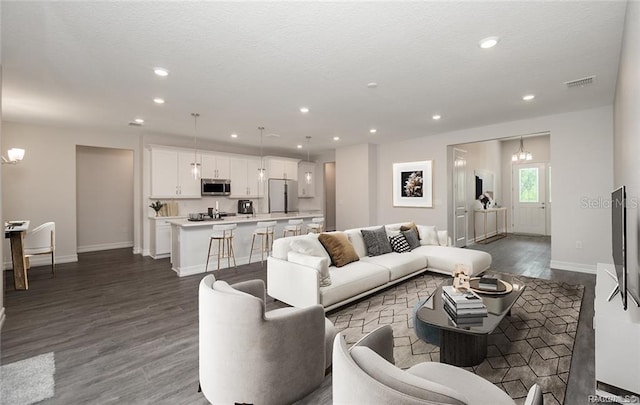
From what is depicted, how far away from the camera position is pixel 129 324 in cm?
302

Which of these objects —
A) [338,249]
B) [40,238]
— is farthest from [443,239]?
[40,238]

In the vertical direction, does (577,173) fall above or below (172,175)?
below

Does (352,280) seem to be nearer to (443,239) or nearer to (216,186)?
(443,239)

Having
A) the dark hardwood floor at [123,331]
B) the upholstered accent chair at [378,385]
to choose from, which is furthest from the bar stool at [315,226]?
the upholstered accent chair at [378,385]

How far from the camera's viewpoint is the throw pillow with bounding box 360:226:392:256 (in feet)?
14.3

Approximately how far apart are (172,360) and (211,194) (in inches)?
210

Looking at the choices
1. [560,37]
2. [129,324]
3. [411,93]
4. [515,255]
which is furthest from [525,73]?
[129,324]

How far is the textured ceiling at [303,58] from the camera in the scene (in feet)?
7.37

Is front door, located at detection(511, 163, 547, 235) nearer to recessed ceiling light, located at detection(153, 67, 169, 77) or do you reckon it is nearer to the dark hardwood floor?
the dark hardwood floor

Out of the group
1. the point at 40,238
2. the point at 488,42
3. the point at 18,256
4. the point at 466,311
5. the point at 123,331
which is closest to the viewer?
the point at 466,311

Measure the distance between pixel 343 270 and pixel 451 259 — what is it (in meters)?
1.85

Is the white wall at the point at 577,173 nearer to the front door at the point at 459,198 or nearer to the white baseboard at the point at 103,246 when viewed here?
the front door at the point at 459,198

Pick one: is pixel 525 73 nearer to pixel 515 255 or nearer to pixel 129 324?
pixel 515 255

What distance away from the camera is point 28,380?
210 cm
